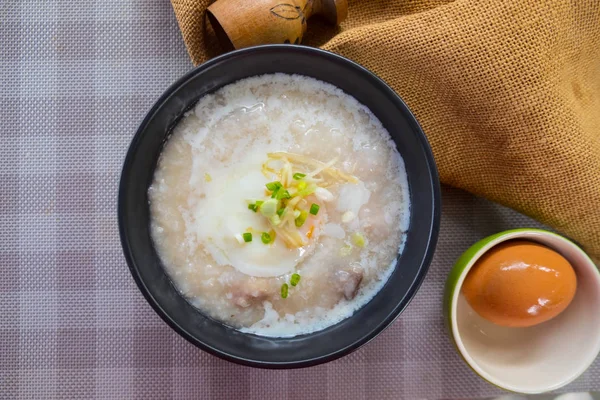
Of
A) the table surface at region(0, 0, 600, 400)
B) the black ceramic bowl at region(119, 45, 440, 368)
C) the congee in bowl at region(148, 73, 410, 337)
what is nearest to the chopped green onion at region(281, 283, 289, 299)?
the congee in bowl at region(148, 73, 410, 337)

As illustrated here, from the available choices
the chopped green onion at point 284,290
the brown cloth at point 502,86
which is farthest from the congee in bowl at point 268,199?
the brown cloth at point 502,86

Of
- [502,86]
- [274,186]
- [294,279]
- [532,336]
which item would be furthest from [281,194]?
[532,336]

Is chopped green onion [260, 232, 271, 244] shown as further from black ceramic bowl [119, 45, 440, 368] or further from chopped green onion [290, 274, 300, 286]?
black ceramic bowl [119, 45, 440, 368]

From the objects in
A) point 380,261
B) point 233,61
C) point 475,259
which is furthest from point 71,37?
point 475,259

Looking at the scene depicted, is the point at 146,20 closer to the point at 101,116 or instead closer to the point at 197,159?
the point at 101,116

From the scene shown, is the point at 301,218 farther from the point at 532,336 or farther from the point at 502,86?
the point at 532,336
